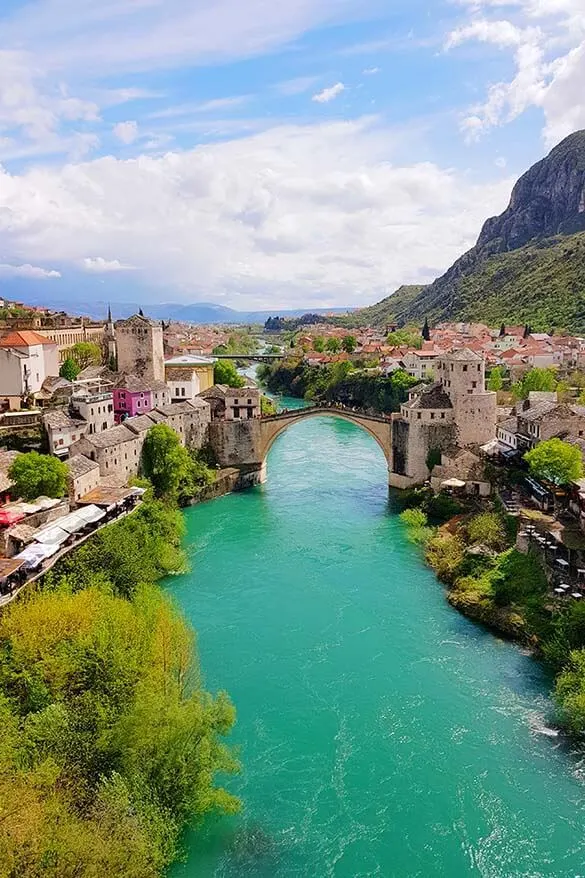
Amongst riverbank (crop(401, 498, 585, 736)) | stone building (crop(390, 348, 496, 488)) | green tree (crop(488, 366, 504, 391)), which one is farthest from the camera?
green tree (crop(488, 366, 504, 391))

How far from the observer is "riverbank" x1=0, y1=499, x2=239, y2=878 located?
10000mm

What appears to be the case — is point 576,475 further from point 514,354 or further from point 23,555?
point 514,354

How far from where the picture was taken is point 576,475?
22.8 meters

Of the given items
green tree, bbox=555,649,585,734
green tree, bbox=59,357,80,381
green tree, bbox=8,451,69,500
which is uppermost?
green tree, bbox=59,357,80,381

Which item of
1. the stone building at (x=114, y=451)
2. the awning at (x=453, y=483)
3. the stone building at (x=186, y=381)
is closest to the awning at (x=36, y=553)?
Result: the stone building at (x=114, y=451)

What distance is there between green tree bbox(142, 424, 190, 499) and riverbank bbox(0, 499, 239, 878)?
1297 centimetres

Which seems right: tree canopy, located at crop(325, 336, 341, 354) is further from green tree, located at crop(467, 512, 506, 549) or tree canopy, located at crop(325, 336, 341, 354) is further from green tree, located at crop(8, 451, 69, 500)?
green tree, located at crop(8, 451, 69, 500)

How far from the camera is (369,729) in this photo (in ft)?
48.8

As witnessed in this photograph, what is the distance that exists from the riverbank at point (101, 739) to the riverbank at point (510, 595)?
7.55 meters

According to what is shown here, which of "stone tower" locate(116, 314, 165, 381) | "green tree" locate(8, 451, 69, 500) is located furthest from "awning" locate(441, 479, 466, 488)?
"stone tower" locate(116, 314, 165, 381)

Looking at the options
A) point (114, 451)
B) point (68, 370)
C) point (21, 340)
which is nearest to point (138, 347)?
point (68, 370)

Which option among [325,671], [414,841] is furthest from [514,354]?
[414,841]

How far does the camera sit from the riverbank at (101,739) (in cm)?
1000

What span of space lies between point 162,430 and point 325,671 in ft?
51.5
